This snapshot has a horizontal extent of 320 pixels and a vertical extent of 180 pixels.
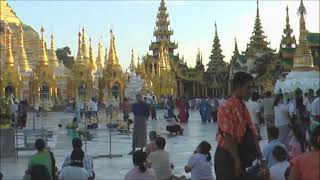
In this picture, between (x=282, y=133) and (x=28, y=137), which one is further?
(x=28, y=137)

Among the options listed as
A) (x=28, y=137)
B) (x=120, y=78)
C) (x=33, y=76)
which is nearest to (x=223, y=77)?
(x=120, y=78)

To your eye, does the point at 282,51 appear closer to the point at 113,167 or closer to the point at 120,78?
the point at 120,78

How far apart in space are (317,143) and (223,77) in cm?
6618

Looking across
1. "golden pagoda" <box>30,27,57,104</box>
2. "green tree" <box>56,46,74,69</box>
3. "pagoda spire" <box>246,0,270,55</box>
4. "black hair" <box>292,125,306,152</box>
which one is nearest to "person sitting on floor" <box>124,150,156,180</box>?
"black hair" <box>292,125,306,152</box>

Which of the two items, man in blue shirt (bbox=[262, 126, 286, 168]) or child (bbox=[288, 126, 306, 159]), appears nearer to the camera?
man in blue shirt (bbox=[262, 126, 286, 168])

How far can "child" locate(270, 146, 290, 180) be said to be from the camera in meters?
7.80

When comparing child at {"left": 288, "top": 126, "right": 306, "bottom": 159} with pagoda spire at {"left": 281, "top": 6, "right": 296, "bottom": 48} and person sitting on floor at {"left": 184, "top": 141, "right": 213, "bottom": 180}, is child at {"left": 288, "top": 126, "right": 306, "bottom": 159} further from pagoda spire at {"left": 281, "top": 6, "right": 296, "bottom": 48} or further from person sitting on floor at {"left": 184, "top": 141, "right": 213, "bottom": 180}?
pagoda spire at {"left": 281, "top": 6, "right": 296, "bottom": 48}

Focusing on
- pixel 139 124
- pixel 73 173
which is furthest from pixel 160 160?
pixel 139 124

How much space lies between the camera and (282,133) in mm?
13516

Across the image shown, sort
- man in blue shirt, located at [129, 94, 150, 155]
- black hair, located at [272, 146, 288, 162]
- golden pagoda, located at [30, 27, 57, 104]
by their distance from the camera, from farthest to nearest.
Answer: golden pagoda, located at [30, 27, 57, 104] → man in blue shirt, located at [129, 94, 150, 155] → black hair, located at [272, 146, 288, 162]

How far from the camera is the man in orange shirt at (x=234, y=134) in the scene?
589cm

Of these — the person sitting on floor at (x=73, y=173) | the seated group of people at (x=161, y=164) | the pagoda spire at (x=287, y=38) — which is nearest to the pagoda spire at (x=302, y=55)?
the pagoda spire at (x=287, y=38)

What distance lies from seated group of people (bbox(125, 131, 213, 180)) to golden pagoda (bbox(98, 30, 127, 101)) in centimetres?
4548

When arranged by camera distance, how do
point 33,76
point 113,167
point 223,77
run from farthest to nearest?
point 223,77, point 33,76, point 113,167
